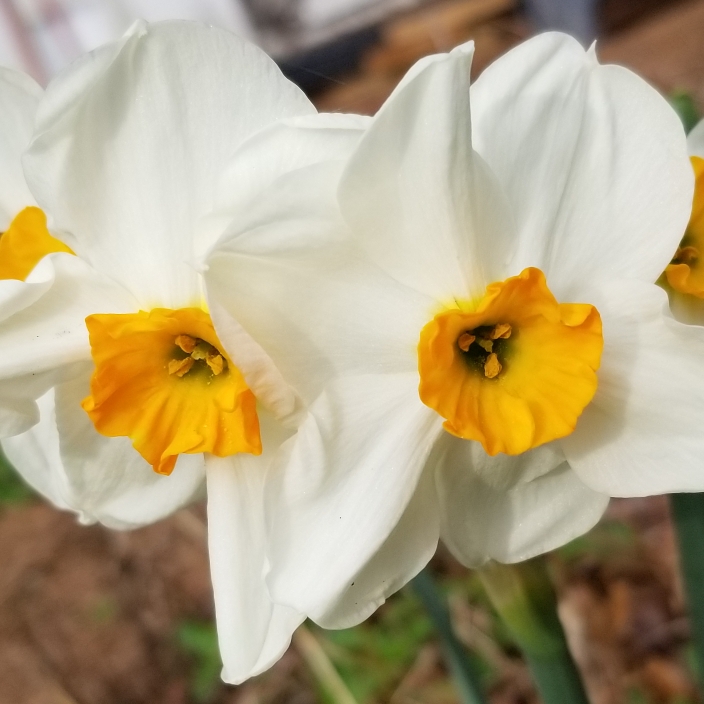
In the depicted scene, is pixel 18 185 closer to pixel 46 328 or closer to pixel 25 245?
pixel 25 245

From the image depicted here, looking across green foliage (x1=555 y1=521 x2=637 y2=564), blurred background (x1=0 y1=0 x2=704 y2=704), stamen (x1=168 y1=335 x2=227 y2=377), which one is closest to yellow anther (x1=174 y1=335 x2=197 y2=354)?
stamen (x1=168 y1=335 x2=227 y2=377)

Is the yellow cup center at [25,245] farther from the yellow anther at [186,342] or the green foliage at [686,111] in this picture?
the green foliage at [686,111]

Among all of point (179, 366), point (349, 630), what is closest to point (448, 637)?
point (179, 366)

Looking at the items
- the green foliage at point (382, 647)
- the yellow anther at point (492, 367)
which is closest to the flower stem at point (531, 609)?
the yellow anther at point (492, 367)

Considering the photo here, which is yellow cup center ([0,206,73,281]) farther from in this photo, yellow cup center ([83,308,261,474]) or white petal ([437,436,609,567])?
white petal ([437,436,609,567])

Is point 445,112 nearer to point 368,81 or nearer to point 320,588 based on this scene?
point 320,588

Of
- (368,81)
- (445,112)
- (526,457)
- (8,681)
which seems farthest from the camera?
(368,81)

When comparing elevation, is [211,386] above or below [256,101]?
below

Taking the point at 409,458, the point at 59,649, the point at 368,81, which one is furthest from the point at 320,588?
the point at 368,81
